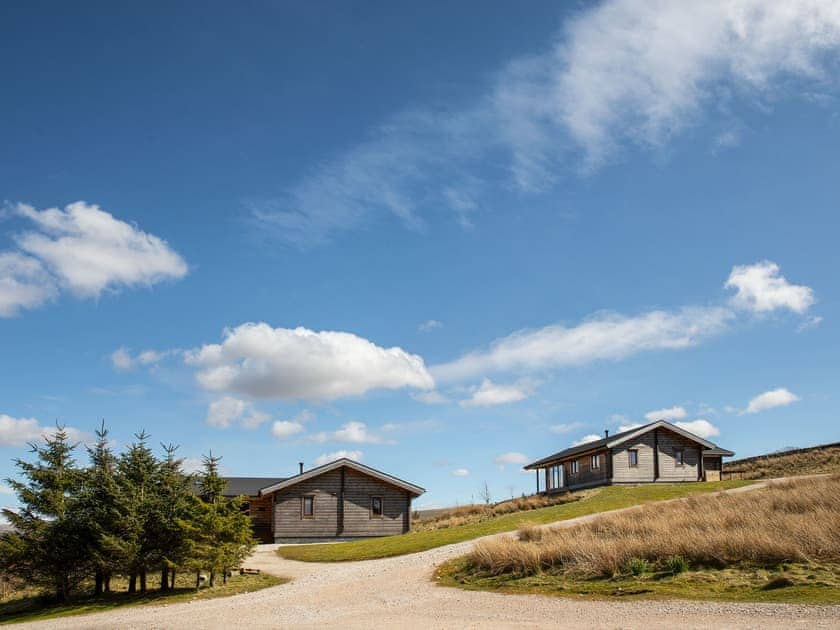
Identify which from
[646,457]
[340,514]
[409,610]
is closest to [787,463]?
[646,457]

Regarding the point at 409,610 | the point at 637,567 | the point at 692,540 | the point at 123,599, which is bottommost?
the point at 123,599

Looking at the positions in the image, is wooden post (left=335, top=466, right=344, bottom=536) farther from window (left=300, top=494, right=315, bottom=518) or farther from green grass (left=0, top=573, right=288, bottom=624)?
green grass (left=0, top=573, right=288, bottom=624)

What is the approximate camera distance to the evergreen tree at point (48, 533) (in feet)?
83.6

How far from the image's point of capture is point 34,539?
84.1ft

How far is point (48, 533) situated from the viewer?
1011 inches

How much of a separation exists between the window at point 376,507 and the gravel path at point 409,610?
1765cm

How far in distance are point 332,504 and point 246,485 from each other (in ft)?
20.8

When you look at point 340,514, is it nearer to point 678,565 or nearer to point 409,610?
point 409,610

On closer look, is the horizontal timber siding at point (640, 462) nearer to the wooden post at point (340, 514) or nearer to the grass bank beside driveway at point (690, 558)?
the wooden post at point (340, 514)

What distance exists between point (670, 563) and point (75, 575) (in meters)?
20.2

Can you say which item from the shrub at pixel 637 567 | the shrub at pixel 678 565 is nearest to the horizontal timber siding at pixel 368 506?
the shrub at pixel 637 567

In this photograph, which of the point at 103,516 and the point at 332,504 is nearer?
the point at 103,516

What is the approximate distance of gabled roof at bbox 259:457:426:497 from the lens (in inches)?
1670

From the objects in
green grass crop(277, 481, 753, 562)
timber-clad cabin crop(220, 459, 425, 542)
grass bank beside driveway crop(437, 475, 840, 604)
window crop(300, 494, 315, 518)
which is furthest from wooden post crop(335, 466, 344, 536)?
grass bank beside driveway crop(437, 475, 840, 604)
